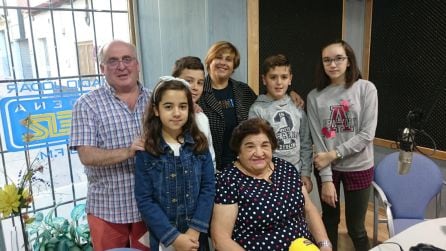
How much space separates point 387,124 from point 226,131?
6.25 feet

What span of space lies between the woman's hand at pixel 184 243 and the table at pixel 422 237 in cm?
75

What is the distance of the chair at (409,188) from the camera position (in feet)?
7.34

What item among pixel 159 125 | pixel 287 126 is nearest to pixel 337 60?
pixel 287 126

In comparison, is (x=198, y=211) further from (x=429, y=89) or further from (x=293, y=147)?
A: (x=429, y=89)

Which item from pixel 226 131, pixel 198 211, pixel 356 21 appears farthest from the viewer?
pixel 356 21

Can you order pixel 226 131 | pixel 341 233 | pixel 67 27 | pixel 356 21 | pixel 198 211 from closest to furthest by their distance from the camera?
pixel 198 211, pixel 226 131, pixel 67 27, pixel 341 233, pixel 356 21

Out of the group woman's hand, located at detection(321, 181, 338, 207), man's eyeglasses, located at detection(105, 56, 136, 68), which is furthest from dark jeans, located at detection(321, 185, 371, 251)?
man's eyeglasses, located at detection(105, 56, 136, 68)

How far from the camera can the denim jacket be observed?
60.7 inches

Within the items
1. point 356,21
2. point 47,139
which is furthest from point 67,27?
point 356,21

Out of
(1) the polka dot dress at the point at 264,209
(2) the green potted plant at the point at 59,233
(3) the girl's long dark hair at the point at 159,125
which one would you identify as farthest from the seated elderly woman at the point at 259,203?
(2) the green potted plant at the point at 59,233

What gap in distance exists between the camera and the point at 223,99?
197 centimetres

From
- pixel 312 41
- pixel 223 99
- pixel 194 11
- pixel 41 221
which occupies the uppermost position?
pixel 194 11

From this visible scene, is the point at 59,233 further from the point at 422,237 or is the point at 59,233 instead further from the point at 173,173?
the point at 422,237

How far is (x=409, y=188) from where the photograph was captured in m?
2.26
